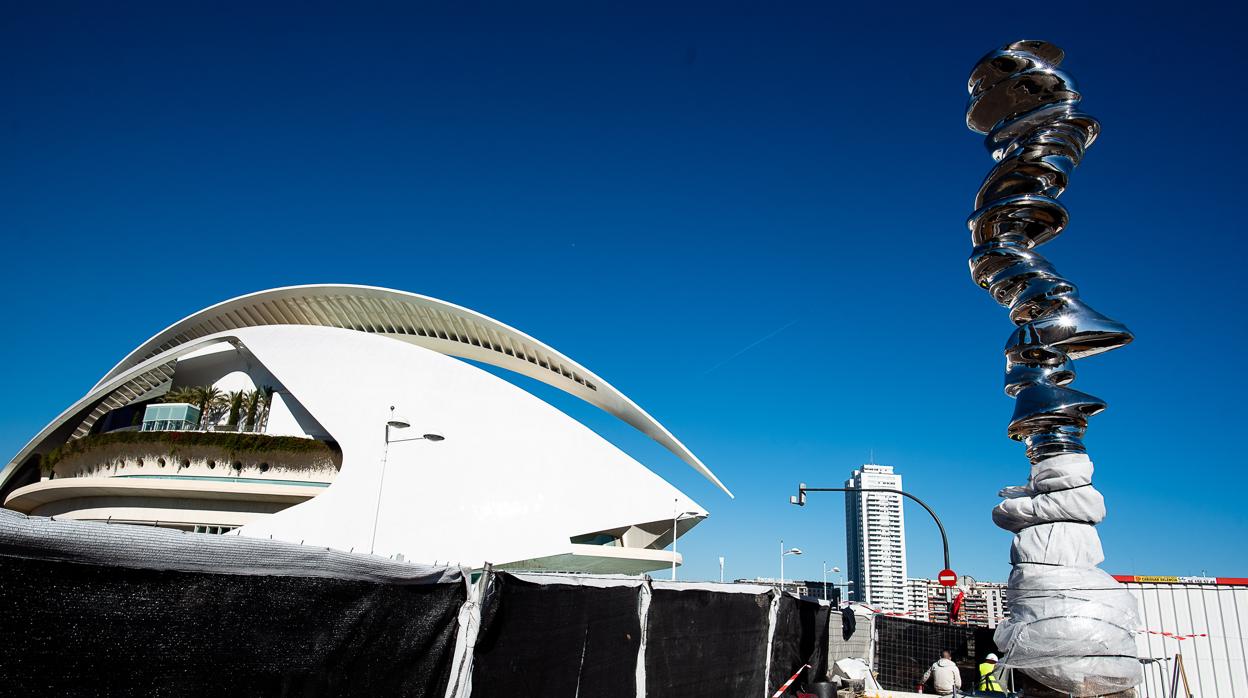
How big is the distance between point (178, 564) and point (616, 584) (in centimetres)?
316

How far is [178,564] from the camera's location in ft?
8.16

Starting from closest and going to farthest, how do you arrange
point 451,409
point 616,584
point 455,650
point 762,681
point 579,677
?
point 455,650
point 579,677
point 616,584
point 762,681
point 451,409

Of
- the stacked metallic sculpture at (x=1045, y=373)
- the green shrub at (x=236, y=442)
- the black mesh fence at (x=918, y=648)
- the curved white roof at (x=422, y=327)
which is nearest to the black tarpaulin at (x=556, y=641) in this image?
Answer: the stacked metallic sculpture at (x=1045, y=373)

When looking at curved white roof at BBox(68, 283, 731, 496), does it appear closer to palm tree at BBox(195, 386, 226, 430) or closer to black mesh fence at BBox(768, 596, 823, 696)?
palm tree at BBox(195, 386, 226, 430)

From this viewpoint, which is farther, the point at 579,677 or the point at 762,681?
the point at 762,681

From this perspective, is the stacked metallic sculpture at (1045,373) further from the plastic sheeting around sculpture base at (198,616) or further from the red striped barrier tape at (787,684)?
the plastic sheeting around sculpture base at (198,616)

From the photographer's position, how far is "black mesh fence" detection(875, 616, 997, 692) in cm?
1130

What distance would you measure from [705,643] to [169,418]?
2708cm

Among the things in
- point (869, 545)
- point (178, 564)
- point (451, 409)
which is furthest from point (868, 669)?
point (869, 545)

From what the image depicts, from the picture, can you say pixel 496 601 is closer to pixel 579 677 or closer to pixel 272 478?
pixel 579 677

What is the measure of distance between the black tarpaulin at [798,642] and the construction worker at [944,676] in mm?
1521

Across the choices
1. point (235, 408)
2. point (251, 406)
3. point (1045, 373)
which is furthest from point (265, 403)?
point (1045, 373)

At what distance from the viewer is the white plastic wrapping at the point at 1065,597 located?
6.93 metres

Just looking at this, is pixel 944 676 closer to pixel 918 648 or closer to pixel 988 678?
pixel 988 678
